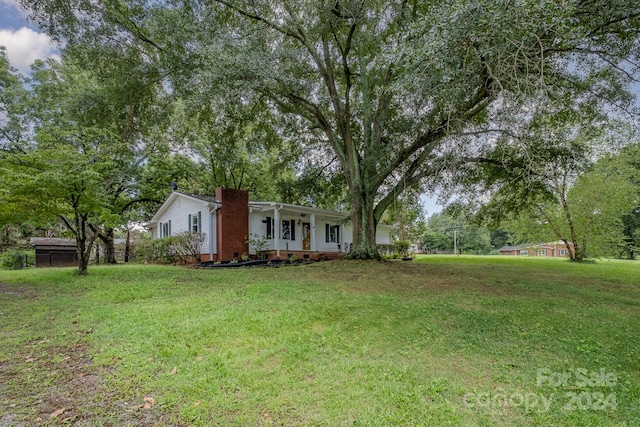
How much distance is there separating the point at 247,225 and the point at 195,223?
9.72 ft

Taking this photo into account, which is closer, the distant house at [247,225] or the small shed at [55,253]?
the distant house at [247,225]

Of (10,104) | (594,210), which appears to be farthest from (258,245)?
(594,210)

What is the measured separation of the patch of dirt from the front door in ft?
51.8

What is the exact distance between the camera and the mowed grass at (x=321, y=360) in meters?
2.55

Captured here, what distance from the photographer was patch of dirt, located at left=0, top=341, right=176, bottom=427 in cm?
246

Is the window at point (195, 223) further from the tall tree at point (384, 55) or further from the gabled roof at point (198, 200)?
the tall tree at point (384, 55)

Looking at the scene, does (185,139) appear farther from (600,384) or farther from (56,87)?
(600,384)

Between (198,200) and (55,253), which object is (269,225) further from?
(55,253)

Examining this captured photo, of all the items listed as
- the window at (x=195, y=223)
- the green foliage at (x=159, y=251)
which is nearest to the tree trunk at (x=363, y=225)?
the window at (x=195, y=223)

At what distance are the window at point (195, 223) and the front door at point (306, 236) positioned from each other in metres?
6.00

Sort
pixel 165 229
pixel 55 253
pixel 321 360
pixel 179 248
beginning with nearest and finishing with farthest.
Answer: pixel 321 360 < pixel 179 248 < pixel 165 229 < pixel 55 253

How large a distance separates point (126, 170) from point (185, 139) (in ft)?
18.8

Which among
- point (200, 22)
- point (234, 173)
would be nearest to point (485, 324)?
point (200, 22)

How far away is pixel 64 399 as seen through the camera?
2.77 m
